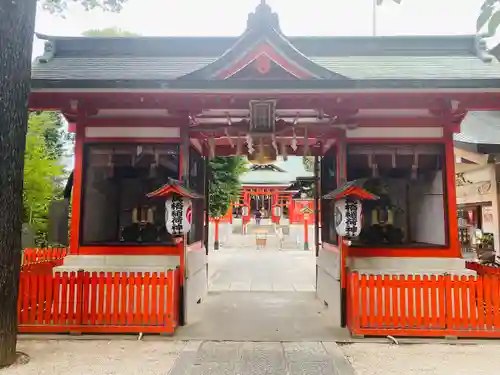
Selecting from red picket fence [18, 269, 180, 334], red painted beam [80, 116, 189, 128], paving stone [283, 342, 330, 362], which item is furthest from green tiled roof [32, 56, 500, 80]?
paving stone [283, 342, 330, 362]

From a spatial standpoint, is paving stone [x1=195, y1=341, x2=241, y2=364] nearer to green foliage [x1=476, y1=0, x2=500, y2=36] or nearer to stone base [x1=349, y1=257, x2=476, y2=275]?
stone base [x1=349, y1=257, x2=476, y2=275]

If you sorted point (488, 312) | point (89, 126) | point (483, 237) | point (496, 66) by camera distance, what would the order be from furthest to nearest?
Result: 1. point (483, 237)
2. point (496, 66)
3. point (89, 126)
4. point (488, 312)

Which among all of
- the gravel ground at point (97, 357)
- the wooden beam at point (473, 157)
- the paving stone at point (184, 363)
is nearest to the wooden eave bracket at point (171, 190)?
the gravel ground at point (97, 357)

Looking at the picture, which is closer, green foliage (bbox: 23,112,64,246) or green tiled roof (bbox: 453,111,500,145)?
green tiled roof (bbox: 453,111,500,145)

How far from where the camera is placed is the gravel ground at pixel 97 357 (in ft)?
14.7

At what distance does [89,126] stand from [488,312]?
7.66 metres

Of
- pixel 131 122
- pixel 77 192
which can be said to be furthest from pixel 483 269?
pixel 77 192

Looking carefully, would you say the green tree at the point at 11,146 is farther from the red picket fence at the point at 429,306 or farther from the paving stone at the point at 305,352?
the red picket fence at the point at 429,306

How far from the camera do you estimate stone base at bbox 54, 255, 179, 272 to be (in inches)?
263

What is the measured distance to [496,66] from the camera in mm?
7781

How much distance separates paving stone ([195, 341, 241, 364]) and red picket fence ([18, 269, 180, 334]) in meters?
0.78

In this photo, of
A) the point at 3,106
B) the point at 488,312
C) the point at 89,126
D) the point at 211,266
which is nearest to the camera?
the point at 3,106

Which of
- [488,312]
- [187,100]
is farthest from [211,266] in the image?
[488,312]

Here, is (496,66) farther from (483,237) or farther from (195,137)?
(483,237)
